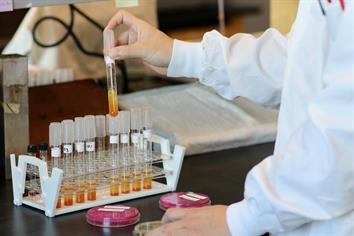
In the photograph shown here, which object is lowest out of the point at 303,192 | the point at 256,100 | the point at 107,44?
the point at 303,192

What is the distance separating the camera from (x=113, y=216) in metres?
1.94

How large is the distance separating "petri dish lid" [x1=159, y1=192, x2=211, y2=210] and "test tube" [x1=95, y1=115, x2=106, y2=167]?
184 mm

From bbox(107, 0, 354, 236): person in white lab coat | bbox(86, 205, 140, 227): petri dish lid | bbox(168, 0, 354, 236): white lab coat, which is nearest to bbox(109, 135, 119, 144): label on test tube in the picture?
bbox(86, 205, 140, 227): petri dish lid

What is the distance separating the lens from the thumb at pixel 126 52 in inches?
75.8

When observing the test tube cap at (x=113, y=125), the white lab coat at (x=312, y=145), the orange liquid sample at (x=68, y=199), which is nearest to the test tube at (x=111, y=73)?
the test tube cap at (x=113, y=125)

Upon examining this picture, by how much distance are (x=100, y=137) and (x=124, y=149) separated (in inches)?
2.7

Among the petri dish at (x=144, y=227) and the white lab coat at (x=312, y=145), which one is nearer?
the white lab coat at (x=312, y=145)

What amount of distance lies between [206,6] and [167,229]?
4.30 metres

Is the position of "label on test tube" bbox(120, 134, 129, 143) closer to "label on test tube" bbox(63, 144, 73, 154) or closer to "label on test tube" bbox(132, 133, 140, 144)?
"label on test tube" bbox(132, 133, 140, 144)

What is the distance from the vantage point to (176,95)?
2.84 m

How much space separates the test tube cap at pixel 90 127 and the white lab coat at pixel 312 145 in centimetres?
60

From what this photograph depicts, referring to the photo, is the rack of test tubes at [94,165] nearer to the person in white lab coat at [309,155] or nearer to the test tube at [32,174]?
the test tube at [32,174]

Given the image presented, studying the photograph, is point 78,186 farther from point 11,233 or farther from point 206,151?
point 206,151

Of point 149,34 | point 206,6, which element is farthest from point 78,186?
point 206,6
